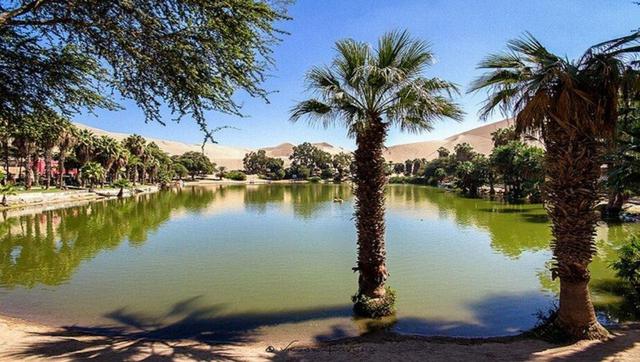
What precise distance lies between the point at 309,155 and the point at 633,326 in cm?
13463

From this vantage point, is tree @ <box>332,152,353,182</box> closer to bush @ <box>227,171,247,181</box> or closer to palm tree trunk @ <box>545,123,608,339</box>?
bush @ <box>227,171,247,181</box>

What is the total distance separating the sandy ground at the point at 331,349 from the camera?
715 centimetres

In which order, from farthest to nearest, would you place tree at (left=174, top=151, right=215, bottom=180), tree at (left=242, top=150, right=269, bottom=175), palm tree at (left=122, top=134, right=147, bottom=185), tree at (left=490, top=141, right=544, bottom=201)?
tree at (left=242, top=150, right=269, bottom=175) < tree at (left=174, top=151, right=215, bottom=180) < palm tree at (left=122, top=134, right=147, bottom=185) < tree at (left=490, top=141, right=544, bottom=201)

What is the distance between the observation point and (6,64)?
26.7 feet

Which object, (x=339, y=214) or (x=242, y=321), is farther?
(x=339, y=214)

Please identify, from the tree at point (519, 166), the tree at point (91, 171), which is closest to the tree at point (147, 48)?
the tree at point (519, 166)

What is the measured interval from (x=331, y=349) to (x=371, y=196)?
379 centimetres

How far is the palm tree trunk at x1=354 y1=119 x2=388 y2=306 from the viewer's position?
10.1m

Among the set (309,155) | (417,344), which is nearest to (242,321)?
(417,344)

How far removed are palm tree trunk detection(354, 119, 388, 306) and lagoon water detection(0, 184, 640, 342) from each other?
1.58m

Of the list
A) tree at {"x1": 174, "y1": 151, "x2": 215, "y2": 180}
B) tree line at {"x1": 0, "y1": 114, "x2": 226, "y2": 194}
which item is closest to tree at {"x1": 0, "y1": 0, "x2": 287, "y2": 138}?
tree line at {"x1": 0, "y1": 114, "x2": 226, "y2": 194}

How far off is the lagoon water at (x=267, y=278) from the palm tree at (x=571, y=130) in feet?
7.50

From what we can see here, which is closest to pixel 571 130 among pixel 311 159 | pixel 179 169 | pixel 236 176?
pixel 179 169

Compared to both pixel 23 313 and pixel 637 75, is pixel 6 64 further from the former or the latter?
pixel 637 75
